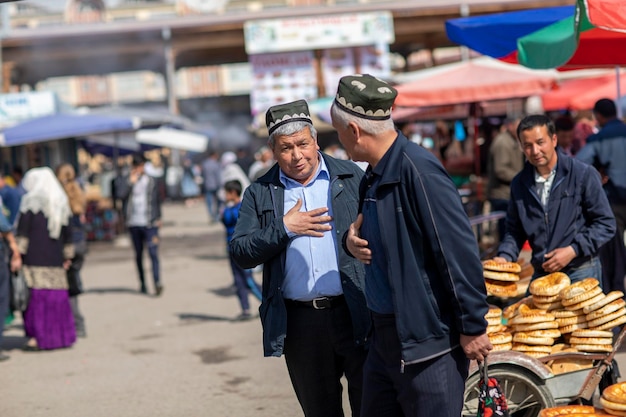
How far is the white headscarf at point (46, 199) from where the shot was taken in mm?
9859

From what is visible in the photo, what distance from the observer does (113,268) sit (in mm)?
17766

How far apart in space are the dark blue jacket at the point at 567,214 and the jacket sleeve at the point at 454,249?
2.39 meters

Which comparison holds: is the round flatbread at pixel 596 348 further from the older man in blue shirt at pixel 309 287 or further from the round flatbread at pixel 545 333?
the older man in blue shirt at pixel 309 287

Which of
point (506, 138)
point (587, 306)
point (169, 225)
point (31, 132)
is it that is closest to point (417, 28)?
point (169, 225)

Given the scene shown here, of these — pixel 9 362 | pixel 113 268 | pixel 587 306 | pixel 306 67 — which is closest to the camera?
pixel 587 306

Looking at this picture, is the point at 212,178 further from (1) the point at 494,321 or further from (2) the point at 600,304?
(2) the point at 600,304

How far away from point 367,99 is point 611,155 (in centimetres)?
459

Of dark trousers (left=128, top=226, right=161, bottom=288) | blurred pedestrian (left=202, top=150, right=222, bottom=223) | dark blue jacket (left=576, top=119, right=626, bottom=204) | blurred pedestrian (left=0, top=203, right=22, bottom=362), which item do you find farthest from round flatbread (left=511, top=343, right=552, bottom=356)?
blurred pedestrian (left=202, top=150, right=222, bottom=223)

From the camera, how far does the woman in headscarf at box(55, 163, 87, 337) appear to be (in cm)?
1037

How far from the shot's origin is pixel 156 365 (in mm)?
8977

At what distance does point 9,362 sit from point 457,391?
6834mm

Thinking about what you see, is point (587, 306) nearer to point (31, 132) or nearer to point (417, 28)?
point (31, 132)

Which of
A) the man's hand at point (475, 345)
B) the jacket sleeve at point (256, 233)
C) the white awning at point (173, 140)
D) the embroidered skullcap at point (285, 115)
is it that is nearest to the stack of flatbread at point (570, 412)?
the man's hand at point (475, 345)

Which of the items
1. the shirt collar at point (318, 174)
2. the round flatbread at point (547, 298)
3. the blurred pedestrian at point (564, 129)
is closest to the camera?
the shirt collar at point (318, 174)
